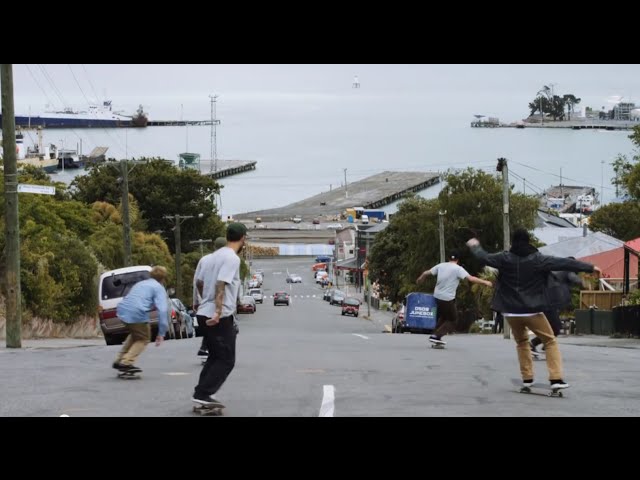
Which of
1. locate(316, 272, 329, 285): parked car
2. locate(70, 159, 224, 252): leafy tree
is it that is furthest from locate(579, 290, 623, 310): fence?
locate(316, 272, 329, 285): parked car

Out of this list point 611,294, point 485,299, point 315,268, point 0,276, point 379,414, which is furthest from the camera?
point 315,268

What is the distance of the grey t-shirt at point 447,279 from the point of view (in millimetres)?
21438

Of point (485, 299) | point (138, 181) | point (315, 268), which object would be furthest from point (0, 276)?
point (315, 268)

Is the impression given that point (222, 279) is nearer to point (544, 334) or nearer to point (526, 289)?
point (526, 289)

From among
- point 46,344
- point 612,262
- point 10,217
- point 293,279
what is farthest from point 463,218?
point 293,279

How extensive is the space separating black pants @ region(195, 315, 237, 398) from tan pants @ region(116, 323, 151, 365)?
404 centimetres

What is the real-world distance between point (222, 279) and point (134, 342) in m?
4.70

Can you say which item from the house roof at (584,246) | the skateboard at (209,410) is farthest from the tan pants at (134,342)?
the house roof at (584,246)

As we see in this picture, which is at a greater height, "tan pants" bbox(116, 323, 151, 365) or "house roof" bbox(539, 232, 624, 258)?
"house roof" bbox(539, 232, 624, 258)

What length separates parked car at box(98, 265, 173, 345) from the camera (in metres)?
30.2

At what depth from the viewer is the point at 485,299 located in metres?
62.3

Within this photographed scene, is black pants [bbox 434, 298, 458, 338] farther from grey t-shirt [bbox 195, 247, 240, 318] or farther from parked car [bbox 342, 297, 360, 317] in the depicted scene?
parked car [bbox 342, 297, 360, 317]
